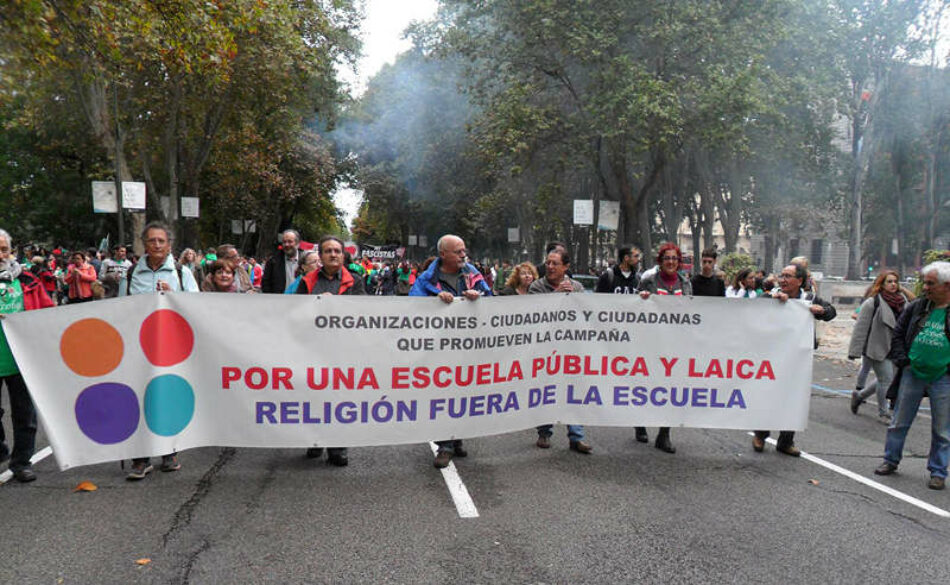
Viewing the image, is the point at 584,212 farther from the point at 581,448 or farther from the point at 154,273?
the point at 154,273

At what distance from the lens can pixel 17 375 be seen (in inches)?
200

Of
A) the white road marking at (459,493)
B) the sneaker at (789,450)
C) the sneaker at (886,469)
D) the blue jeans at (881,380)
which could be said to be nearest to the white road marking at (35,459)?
the white road marking at (459,493)

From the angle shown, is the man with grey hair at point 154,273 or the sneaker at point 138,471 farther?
the man with grey hair at point 154,273

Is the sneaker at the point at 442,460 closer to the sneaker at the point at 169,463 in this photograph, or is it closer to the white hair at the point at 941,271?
the sneaker at the point at 169,463

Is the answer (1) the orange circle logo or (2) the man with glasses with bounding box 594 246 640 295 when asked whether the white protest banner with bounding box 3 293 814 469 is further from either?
(2) the man with glasses with bounding box 594 246 640 295

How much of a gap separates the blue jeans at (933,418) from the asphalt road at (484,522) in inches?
9.6

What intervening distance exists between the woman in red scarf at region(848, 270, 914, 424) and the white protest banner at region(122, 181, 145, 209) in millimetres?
16774

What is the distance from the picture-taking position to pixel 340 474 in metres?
5.52

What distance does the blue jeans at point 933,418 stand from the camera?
562cm

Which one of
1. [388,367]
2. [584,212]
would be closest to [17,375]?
[388,367]

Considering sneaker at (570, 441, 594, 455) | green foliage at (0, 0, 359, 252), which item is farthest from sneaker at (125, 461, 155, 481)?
green foliage at (0, 0, 359, 252)

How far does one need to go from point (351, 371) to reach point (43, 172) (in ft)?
128

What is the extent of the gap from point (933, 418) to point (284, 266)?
277 inches

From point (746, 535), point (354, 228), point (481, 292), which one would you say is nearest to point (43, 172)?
point (481, 292)
